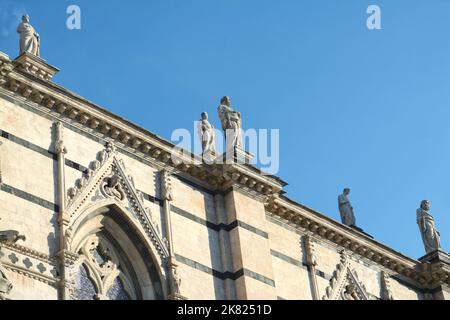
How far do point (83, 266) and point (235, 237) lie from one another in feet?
11.4

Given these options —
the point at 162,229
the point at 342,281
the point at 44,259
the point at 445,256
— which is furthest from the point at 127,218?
the point at 445,256

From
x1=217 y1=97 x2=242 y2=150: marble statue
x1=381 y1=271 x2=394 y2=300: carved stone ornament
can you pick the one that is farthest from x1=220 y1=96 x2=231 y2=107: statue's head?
x1=381 y1=271 x2=394 y2=300: carved stone ornament

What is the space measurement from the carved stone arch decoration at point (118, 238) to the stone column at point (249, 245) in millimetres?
1653

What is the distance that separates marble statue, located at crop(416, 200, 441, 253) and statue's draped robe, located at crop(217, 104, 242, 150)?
5926 mm

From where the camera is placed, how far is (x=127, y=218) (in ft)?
79.5

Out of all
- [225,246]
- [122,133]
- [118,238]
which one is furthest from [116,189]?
[225,246]

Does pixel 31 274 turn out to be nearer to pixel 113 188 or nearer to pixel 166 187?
pixel 113 188

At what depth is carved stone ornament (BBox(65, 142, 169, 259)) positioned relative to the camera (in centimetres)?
2389

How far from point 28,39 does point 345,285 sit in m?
8.33

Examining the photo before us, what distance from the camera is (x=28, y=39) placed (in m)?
26.2

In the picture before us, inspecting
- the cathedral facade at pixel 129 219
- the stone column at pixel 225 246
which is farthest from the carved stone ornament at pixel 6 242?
the stone column at pixel 225 246

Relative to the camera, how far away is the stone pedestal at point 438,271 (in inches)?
1162
